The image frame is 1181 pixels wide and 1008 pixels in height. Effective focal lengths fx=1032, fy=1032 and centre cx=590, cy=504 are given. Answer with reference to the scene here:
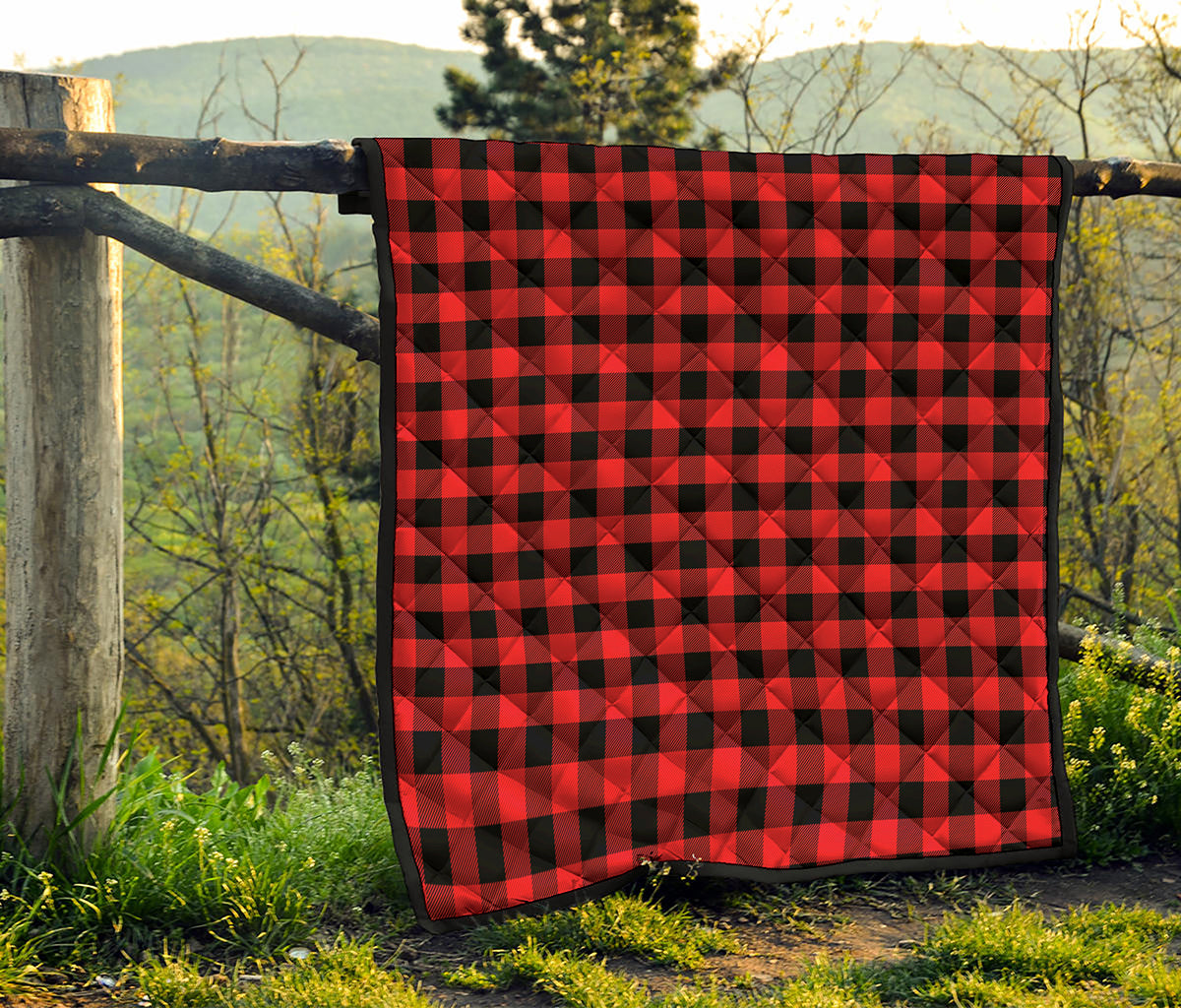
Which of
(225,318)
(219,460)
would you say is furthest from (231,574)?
(225,318)

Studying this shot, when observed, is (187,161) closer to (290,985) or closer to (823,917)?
(290,985)

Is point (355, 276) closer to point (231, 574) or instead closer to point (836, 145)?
point (231, 574)

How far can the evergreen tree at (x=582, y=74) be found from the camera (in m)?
9.90

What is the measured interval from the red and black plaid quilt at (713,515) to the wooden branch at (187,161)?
0.11 m

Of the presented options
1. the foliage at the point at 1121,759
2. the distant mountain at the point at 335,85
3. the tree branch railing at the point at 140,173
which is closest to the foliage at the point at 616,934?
the foliage at the point at 1121,759

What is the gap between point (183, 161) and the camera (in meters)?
2.17

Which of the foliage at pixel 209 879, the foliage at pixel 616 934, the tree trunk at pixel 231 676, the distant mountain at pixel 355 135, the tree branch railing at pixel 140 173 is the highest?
the distant mountain at pixel 355 135

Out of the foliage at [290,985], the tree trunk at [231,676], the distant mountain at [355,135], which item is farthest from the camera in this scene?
the tree trunk at [231,676]

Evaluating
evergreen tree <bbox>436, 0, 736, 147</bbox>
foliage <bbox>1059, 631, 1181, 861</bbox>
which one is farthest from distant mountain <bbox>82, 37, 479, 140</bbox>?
foliage <bbox>1059, 631, 1181, 861</bbox>

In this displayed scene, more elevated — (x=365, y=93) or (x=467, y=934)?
(x=365, y=93)

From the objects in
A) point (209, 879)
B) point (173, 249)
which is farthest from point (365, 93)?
point (209, 879)

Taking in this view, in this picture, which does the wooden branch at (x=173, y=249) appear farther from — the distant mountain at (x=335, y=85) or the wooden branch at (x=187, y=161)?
the distant mountain at (x=335, y=85)

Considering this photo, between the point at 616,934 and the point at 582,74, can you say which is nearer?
the point at 616,934

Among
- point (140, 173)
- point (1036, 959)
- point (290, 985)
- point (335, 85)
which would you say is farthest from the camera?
point (335, 85)
